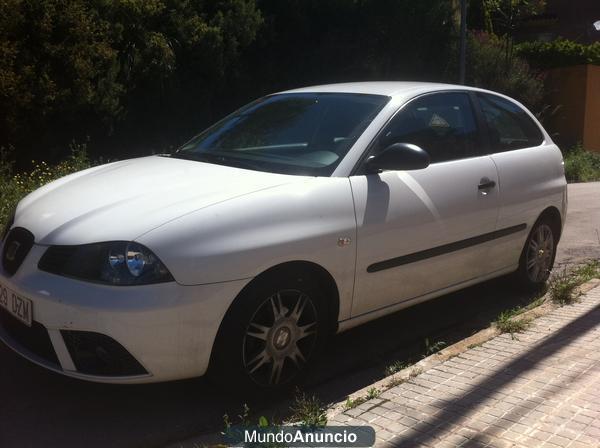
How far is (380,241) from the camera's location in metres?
3.81

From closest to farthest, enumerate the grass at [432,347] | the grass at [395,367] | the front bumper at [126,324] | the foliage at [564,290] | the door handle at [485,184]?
1. the front bumper at [126,324]
2. the grass at [395,367]
3. the grass at [432,347]
4. the door handle at [485,184]
5. the foliage at [564,290]

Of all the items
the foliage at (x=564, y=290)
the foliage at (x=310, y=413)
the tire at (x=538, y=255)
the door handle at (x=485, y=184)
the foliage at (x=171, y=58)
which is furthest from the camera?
the foliage at (x=171, y=58)

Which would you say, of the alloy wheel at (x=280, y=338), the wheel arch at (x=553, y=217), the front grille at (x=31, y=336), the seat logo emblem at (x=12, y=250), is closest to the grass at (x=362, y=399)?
the alloy wheel at (x=280, y=338)

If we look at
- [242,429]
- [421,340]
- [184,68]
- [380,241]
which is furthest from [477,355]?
[184,68]

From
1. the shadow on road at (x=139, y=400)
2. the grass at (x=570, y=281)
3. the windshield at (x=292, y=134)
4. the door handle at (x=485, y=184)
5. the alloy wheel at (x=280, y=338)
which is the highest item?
the windshield at (x=292, y=134)

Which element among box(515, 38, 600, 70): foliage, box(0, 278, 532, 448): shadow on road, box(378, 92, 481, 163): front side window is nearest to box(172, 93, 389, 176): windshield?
box(378, 92, 481, 163): front side window

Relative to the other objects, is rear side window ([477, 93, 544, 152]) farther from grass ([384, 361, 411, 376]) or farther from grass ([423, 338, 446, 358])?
grass ([384, 361, 411, 376])

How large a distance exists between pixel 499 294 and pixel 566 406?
7.49ft

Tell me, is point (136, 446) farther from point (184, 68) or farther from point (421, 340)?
point (184, 68)

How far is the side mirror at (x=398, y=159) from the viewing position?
3844mm

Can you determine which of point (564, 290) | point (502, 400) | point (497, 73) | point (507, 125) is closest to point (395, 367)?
point (502, 400)

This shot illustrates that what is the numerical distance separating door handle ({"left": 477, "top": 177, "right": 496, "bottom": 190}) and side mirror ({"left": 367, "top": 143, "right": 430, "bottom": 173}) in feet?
2.71

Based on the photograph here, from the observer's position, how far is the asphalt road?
3275 mm

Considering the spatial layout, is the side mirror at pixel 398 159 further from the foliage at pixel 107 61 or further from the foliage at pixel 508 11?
the foliage at pixel 508 11
